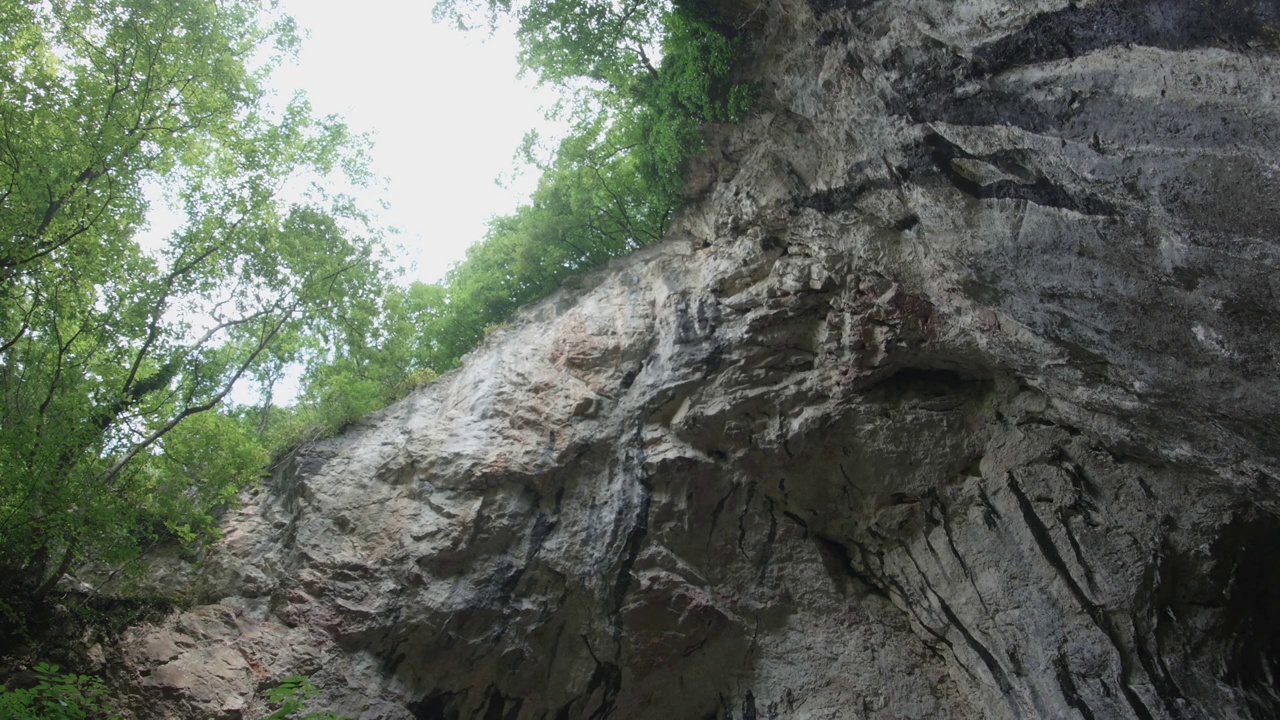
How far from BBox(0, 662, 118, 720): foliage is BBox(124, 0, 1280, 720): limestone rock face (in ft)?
2.03

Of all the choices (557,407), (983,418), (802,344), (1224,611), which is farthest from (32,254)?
(1224,611)

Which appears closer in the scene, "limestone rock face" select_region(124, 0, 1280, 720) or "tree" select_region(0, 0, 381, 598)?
"limestone rock face" select_region(124, 0, 1280, 720)

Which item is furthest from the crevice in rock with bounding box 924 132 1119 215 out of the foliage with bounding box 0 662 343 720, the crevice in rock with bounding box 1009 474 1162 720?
the foliage with bounding box 0 662 343 720

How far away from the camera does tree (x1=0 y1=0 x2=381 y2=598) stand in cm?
772

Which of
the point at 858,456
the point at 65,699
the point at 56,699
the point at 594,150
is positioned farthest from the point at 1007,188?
the point at 56,699

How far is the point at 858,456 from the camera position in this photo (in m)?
8.83

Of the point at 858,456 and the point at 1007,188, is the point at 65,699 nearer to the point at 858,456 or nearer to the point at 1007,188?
the point at 858,456

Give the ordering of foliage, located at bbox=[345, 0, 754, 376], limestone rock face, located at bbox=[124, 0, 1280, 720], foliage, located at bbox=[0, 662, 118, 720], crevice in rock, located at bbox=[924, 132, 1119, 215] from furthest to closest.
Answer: foliage, located at bbox=[345, 0, 754, 376]
foliage, located at bbox=[0, 662, 118, 720]
limestone rock face, located at bbox=[124, 0, 1280, 720]
crevice in rock, located at bbox=[924, 132, 1119, 215]

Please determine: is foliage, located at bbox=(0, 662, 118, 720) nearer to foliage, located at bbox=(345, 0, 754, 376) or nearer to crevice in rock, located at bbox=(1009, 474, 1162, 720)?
foliage, located at bbox=(345, 0, 754, 376)

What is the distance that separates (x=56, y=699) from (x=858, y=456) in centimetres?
864

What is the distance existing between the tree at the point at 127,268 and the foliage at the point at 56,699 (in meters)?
1.25

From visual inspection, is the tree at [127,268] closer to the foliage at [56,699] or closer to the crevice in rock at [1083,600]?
the foliage at [56,699]

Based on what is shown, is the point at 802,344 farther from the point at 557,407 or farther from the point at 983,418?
the point at 557,407

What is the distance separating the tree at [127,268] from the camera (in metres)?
7.72
